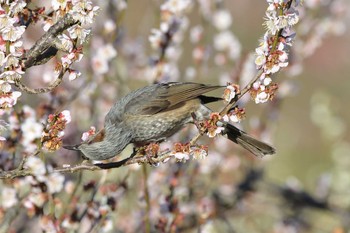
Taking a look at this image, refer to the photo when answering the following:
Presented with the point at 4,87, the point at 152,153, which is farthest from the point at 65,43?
the point at 152,153

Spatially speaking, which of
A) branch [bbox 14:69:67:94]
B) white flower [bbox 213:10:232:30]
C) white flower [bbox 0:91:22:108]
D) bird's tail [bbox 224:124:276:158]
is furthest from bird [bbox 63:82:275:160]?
white flower [bbox 213:10:232:30]

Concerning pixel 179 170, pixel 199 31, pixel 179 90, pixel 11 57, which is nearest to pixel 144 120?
pixel 179 90

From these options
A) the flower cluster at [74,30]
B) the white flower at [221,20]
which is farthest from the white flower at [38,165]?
the white flower at [221,20]

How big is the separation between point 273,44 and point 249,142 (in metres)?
1.26

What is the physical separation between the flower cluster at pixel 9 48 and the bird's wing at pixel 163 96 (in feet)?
3.77

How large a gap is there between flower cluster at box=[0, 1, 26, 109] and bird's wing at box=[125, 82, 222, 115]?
1.15 meters

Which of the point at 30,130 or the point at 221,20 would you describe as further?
the point at 221,20

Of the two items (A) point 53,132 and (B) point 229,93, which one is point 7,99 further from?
(B) point 229,93

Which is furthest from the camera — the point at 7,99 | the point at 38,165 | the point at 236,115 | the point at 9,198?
the point at 9,198

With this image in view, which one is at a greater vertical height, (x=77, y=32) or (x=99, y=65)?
(x=99, y=65)

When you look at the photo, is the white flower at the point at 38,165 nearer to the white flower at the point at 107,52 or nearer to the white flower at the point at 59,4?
the white flower at the point at 59,4

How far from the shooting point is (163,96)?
13.8ft

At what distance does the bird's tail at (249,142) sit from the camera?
4.00m

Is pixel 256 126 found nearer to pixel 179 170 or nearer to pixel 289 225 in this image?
pixel 289 225
